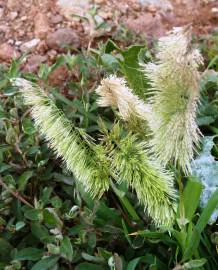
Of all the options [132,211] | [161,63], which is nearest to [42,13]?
[132,211]

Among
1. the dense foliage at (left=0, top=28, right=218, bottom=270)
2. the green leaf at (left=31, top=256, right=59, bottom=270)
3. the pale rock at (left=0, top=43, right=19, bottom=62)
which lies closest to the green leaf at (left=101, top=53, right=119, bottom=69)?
the dense foliage at (left=0, top=28, right=218, bottom=270)

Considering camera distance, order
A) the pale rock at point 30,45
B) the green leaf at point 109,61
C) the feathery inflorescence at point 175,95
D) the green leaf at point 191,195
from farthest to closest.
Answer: the pale rock at point 30,45
the green leaf at point 109,61
the green leaf at point 191,195
the feathery inflorescence at point 175,95

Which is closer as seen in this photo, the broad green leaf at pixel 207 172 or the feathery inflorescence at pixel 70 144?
the feathery inflorescence at pixel 70 144

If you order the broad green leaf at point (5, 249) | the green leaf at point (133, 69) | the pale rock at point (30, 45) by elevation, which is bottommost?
the broad green leaf at point (5, 249)

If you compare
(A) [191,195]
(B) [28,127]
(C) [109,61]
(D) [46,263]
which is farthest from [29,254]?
(C) [109,61]

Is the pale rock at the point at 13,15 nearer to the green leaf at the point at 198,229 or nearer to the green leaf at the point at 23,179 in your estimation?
the green leaf at the point at 23,179

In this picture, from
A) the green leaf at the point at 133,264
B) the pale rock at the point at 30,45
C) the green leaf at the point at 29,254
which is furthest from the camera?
the pale rock at the point at 30,45

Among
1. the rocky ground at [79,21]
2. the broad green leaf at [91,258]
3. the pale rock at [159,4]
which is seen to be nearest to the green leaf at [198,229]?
the broad green leaf at [91,258]

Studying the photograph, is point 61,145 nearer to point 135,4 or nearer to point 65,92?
point 65,92
